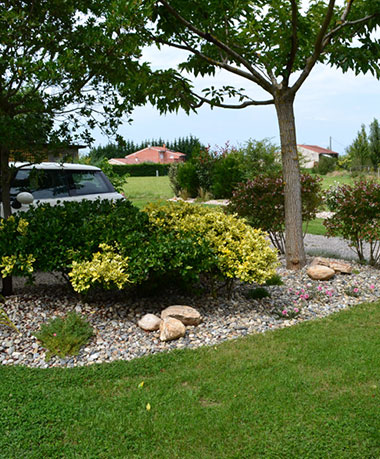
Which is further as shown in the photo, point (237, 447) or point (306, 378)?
point (306, 378)

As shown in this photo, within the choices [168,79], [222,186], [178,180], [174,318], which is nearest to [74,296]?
[174,318]

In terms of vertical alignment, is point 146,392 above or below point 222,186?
below

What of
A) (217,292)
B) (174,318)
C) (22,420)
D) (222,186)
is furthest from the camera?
(222,186)

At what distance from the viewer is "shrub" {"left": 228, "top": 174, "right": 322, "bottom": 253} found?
7.79 m

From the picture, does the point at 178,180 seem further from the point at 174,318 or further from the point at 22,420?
the point at 22,420

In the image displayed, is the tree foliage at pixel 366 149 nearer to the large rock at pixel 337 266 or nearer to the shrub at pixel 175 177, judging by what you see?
the shrub at pixel 175 177

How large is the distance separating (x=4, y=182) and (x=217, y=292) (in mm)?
3116

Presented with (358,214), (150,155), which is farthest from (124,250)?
(150,155)

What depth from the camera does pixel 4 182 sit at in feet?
19.1

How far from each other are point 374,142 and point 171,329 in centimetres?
3517

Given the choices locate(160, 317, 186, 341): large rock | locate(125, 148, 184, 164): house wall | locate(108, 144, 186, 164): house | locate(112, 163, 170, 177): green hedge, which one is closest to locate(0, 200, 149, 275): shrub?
locate(160, 317, 186, 341): large rock

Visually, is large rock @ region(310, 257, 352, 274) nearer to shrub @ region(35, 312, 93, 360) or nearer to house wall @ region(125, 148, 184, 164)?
shrub @ region(35, 312, 93, 360)

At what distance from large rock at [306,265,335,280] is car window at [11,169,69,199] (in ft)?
13.4

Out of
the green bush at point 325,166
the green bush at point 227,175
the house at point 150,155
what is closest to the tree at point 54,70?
the green bush at point 227,175
